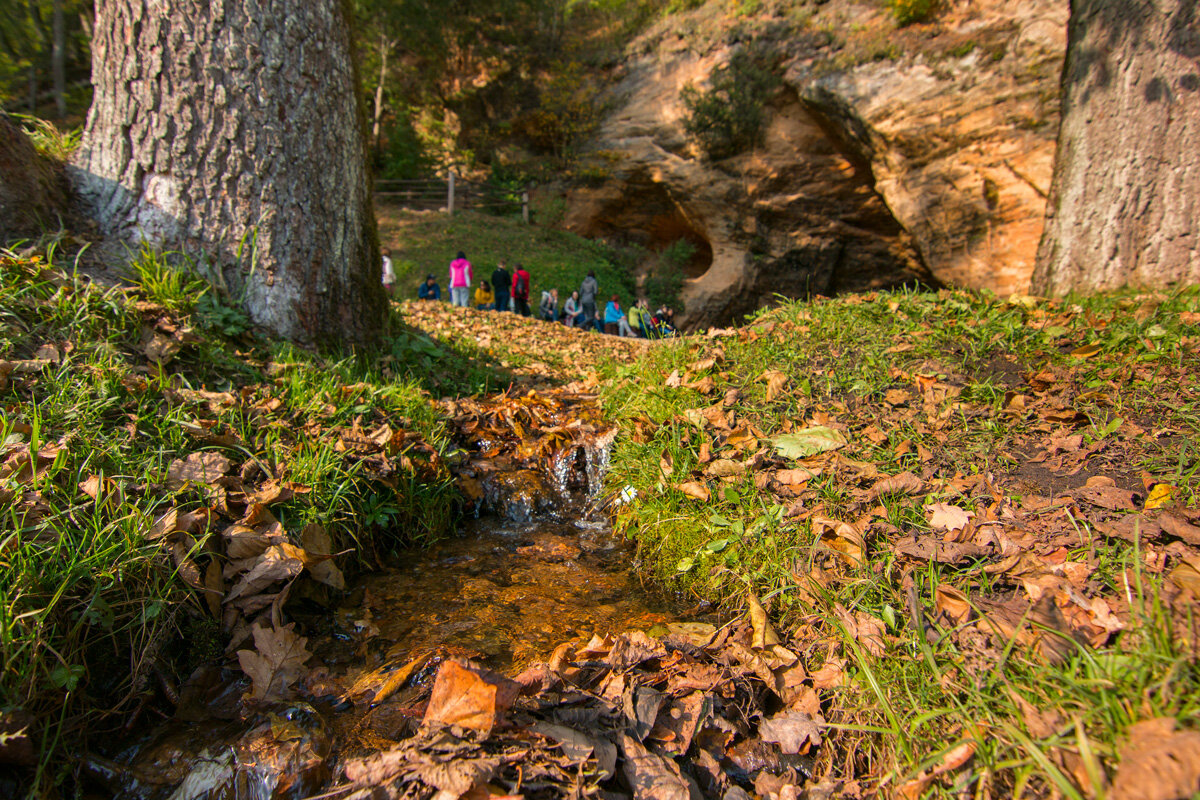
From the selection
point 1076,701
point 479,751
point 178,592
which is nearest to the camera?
point 1076,701

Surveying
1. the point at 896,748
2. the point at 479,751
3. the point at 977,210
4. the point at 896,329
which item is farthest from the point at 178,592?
the point at 977,210

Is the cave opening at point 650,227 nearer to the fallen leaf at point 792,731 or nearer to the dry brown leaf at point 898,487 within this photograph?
the dry brown leaf at point 898,487

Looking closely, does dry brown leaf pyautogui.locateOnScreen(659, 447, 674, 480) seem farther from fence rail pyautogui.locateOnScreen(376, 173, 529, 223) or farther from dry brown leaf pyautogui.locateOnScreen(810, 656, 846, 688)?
fence rail pyautogui.locateOnScreen(376, 173, 529, 223)

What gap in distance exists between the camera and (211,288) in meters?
3.27

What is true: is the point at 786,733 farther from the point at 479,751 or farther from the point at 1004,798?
the point at 479,751

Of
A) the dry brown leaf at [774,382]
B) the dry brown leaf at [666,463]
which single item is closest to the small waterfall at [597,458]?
the dry brown leaf at [666,463]

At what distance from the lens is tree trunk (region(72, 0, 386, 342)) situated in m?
3.19

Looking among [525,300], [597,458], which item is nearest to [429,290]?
[525,300]

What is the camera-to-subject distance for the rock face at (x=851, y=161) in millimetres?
10008

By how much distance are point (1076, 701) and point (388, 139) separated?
23787 mm

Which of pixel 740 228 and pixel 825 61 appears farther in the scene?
pixel 740 228

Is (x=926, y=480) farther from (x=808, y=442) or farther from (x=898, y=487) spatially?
(x=808, y=442)

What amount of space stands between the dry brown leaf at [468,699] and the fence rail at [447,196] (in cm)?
1885

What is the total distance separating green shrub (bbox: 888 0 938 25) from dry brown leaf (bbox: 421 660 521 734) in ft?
47.3
